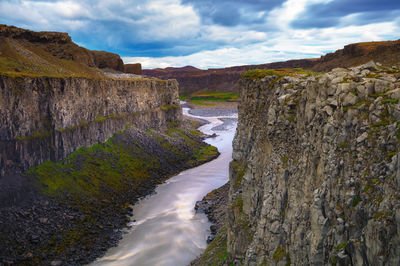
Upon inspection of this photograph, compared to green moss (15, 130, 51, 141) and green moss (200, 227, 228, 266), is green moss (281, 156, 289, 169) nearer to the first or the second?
green moss (200, 227, 228, 266)

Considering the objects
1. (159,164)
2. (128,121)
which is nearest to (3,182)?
(159,164)

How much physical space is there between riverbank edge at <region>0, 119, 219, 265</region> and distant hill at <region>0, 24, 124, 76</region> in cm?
3059

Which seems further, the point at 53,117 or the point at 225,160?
the point at 225,160

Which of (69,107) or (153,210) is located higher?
(69,107)

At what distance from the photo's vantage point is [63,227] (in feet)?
126

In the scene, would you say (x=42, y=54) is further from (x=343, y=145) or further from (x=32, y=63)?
(x=343, y=145)

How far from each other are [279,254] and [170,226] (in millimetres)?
27719

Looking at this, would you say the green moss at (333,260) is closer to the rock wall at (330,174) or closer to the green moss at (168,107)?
the rock wall at (330,174)

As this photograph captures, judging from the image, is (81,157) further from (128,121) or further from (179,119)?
(179,119)

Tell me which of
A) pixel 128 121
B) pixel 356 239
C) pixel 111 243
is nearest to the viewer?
pixel 356 239

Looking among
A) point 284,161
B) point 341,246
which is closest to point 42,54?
point 284,161

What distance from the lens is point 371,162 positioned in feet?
33.9

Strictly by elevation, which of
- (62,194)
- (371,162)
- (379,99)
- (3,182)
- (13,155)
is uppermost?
(379,99)

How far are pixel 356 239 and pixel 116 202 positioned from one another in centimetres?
4309
